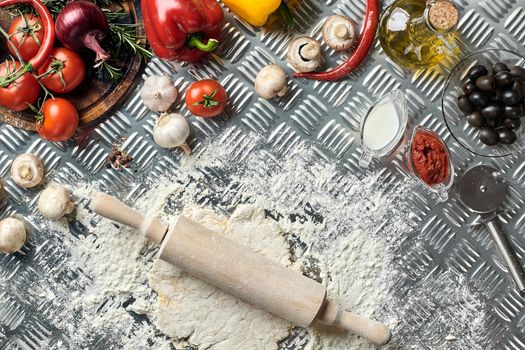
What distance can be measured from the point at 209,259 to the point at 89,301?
1.46 ft

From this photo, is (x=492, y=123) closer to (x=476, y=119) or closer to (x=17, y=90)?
(x=476, y=119)

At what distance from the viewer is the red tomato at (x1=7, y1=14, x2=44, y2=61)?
191 centimetres

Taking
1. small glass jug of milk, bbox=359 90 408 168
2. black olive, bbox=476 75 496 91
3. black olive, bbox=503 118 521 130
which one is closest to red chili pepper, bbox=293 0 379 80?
small glass jug of milk, bbox=359 90 408 168

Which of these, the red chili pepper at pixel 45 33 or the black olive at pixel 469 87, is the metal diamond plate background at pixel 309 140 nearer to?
the black olive at pixel 469 87

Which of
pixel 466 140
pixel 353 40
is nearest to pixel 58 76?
pixel 353 40

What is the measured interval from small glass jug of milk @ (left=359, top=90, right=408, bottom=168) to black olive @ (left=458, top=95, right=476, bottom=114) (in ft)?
0.51

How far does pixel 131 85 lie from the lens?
6.59ft

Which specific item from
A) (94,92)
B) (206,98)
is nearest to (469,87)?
(206,98)

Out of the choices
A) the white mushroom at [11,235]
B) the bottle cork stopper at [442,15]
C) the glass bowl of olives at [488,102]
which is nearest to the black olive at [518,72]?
the glass bowl of olives at [488,102]

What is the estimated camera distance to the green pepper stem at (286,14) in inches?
76.6

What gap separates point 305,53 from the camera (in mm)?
1934

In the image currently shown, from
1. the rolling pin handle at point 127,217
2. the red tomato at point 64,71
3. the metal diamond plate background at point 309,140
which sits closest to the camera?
the rolling pin handle at point 127,217

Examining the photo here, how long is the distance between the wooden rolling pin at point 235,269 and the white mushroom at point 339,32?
0.65m

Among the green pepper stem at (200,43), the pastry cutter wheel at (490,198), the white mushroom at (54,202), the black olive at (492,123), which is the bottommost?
the white mushroom at (54,202)
